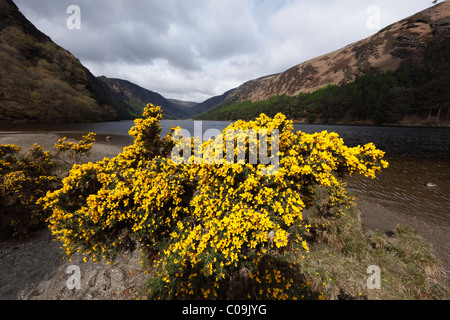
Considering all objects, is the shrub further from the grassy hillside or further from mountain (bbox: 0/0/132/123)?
the grassy hillside

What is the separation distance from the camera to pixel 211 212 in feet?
18.5

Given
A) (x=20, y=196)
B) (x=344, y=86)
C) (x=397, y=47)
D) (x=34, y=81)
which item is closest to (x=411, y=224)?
(x=20, y=196)

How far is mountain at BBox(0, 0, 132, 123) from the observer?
6365 centimetres

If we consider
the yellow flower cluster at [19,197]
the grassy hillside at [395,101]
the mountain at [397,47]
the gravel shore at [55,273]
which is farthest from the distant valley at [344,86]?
the gravel shore at [55,273]

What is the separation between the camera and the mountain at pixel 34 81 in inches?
2506

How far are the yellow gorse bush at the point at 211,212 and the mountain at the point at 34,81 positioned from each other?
303ft

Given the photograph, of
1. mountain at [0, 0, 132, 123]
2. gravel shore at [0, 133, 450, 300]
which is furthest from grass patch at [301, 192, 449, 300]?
mountain at [0, 0, 132, 123]

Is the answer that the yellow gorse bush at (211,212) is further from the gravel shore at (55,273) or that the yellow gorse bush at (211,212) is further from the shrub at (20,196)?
the shrub at (20,196)

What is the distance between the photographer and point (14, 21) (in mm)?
103438

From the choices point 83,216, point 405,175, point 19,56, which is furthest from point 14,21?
point 405,175

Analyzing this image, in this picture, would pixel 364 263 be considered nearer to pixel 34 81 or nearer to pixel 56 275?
pixel 56 275

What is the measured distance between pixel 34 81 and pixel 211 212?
115 m

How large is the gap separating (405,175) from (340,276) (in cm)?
2362
